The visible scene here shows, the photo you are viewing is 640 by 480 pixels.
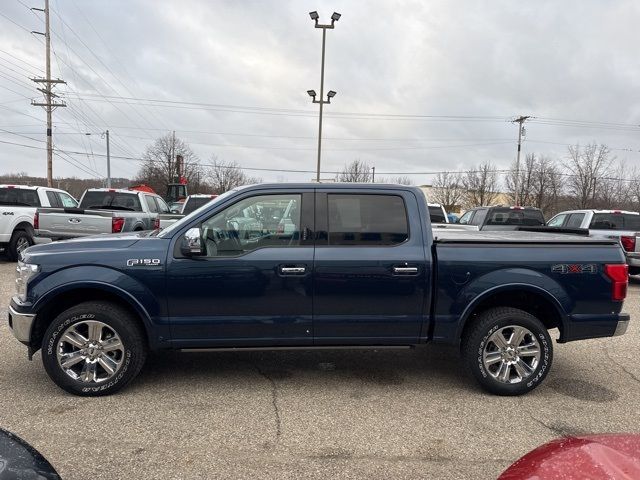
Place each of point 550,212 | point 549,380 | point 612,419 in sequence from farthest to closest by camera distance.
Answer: point 550,212
point 549,380
point 612,419

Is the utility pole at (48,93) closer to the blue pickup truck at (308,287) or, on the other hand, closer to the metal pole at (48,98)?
the metal pole at (48,98)

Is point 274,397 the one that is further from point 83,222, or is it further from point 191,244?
point 83,222

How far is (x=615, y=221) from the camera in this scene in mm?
11273

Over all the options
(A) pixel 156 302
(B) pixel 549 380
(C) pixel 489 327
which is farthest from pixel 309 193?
(B) pixel 549 380

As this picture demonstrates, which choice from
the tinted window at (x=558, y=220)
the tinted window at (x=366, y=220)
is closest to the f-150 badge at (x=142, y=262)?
the tinted window at (x=366, y=220)

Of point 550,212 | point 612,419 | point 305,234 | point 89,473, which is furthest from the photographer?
point 550,212

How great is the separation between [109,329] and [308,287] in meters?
1.73

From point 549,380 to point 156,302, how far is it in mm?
3801

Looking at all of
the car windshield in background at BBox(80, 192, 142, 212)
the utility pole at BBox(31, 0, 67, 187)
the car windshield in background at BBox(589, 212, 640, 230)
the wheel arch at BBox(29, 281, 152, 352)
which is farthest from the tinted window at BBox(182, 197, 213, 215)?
the utility pole at BBox(31, 0, 67, 187)

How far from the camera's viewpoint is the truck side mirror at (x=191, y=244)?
3.89m

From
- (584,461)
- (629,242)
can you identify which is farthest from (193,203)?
(584,461)

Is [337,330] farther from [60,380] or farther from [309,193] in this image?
[60,380]

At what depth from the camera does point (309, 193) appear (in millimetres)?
4172

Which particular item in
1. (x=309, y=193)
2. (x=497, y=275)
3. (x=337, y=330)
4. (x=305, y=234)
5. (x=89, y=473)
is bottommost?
(x=89, y=473)
